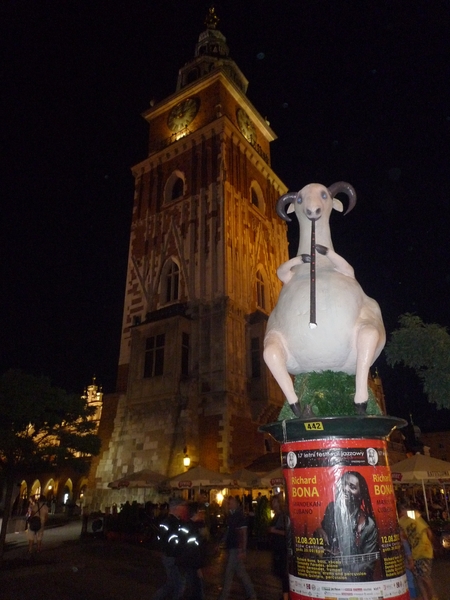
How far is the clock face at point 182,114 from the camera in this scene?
33.3m

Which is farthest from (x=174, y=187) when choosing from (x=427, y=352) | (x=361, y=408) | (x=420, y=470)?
(x=361, y=408)

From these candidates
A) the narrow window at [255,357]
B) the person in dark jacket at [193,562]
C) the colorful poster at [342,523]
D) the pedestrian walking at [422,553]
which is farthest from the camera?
the narrow window at [255,357]

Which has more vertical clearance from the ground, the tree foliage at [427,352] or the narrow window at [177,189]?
the narrow window at [177,189]

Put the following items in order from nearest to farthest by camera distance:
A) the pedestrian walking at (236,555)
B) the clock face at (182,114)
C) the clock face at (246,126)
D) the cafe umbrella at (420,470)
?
the pedestrian walking at (236,555) < the cafe umbrella at (420,470) < the clock face at (182,114) < the clock face at (246,126)

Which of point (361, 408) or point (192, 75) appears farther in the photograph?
point (192, 75)

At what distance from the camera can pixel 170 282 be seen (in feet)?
93.1

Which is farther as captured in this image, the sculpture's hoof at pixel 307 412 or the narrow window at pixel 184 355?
the narrow window at pixel 184 355

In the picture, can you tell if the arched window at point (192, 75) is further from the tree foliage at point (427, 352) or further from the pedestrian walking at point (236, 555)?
the pedestrian walking at point (236, 555)

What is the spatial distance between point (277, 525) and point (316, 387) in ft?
15.2

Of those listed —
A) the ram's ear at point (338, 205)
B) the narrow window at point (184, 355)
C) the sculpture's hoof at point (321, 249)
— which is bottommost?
the sculpture's hoof at point (321, 249)

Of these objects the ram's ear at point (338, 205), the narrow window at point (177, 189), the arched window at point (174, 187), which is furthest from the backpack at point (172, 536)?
the narrow window at point (177, 189)

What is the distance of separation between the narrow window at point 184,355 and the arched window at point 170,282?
11.4ft

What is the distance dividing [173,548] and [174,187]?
28217mm

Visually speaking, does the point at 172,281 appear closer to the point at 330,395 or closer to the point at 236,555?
the point at 236,555
